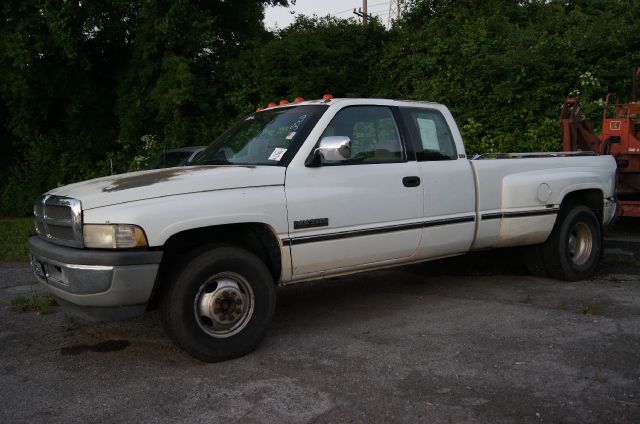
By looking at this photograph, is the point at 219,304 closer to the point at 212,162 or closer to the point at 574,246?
the point at 212,162

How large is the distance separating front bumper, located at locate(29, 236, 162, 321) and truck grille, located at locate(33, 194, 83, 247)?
0.33ft

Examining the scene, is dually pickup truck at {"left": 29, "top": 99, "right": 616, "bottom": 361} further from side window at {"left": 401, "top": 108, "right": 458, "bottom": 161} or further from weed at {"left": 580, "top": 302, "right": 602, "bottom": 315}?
weed at {"left": 580, "top": 302, "right": 602, "bottom": 315}

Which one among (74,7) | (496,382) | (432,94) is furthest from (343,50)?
(496,382)

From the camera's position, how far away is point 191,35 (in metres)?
15.4

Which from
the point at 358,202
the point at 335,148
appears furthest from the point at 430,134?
the point at 335,148

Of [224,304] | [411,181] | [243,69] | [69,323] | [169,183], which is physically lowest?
[69,323]

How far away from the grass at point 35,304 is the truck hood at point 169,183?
174cm

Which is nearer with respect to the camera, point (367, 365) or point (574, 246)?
point (367, 365)

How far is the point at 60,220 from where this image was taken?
422cm

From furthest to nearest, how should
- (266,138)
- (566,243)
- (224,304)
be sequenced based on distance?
(566,243) < (266,138) < (224,304)

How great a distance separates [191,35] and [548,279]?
11.5m

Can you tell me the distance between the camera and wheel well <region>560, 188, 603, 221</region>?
6733 mm

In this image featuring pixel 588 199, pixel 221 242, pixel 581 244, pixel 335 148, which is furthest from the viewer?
pixel 588 199

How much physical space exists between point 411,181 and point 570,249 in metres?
2.48
